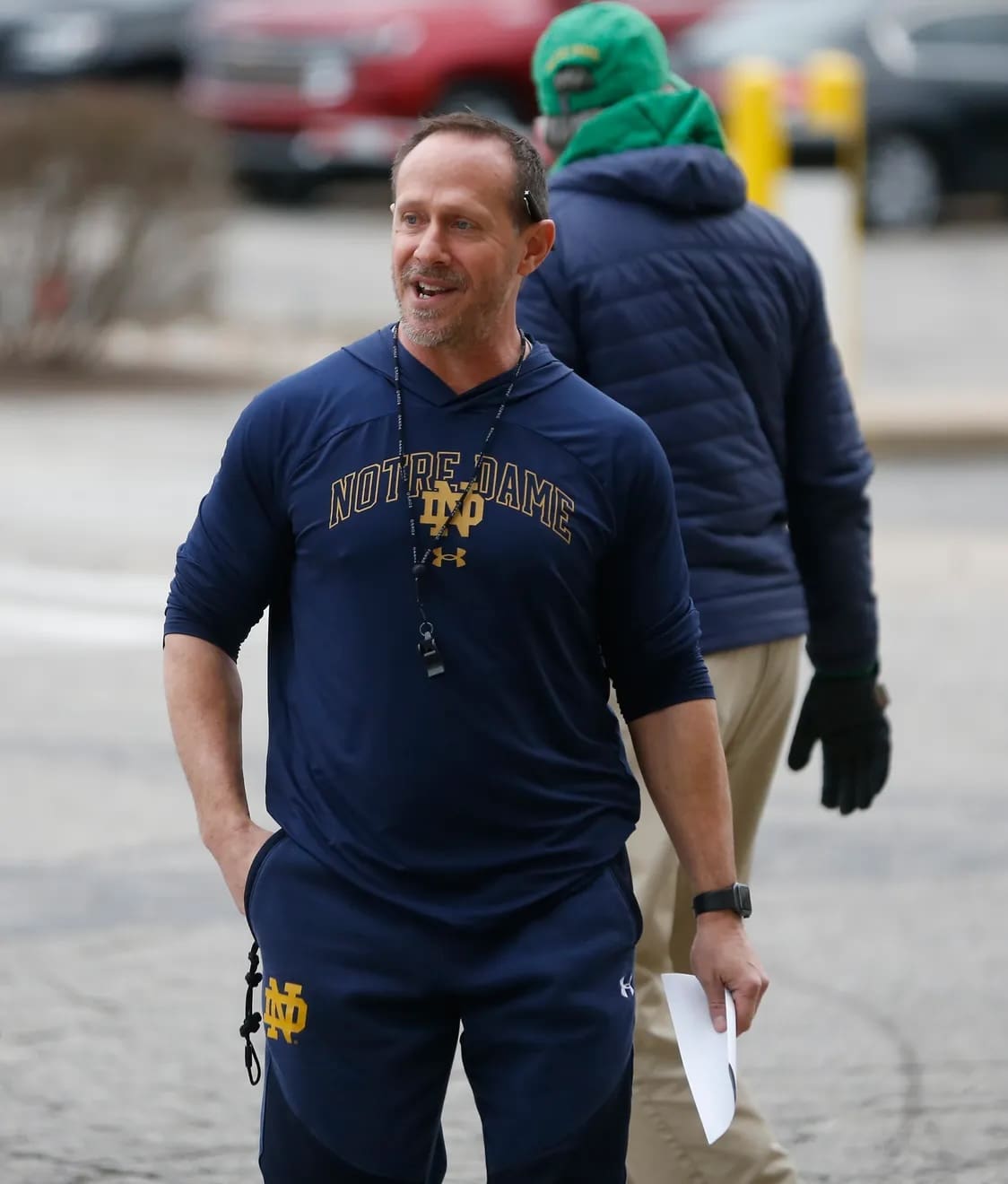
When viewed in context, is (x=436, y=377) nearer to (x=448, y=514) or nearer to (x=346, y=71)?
(x=448, y=514)

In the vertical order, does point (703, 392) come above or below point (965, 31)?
below

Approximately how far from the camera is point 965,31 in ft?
65.3

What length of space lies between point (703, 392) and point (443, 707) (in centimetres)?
114

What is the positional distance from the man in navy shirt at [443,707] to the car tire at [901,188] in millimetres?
17608

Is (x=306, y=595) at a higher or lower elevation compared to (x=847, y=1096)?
higher

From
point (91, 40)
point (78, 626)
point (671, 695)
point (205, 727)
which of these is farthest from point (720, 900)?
point (91, 40)

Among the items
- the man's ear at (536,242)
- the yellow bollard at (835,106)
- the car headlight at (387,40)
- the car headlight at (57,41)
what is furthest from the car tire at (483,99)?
the man's ear at (536,242)

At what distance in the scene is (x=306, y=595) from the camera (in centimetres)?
289

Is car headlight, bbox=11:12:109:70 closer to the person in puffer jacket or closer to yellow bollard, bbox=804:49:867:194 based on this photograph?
yellow bollard, bbox=804:49:867:194

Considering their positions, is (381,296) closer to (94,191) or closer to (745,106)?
(94,191)

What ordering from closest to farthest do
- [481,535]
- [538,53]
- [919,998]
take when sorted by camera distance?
1. [481,535]
2. [538,53]
3. [919,998]

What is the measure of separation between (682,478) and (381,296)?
41.9 ft

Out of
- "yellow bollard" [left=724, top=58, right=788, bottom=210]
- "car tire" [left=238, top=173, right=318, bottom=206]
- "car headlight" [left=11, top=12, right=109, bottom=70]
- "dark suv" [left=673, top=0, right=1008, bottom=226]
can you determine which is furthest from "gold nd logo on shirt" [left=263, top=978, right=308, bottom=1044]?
"car headlight" [left=11, top=12, right=109, bottom=70]

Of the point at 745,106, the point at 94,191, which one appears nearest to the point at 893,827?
the point at 745,106
